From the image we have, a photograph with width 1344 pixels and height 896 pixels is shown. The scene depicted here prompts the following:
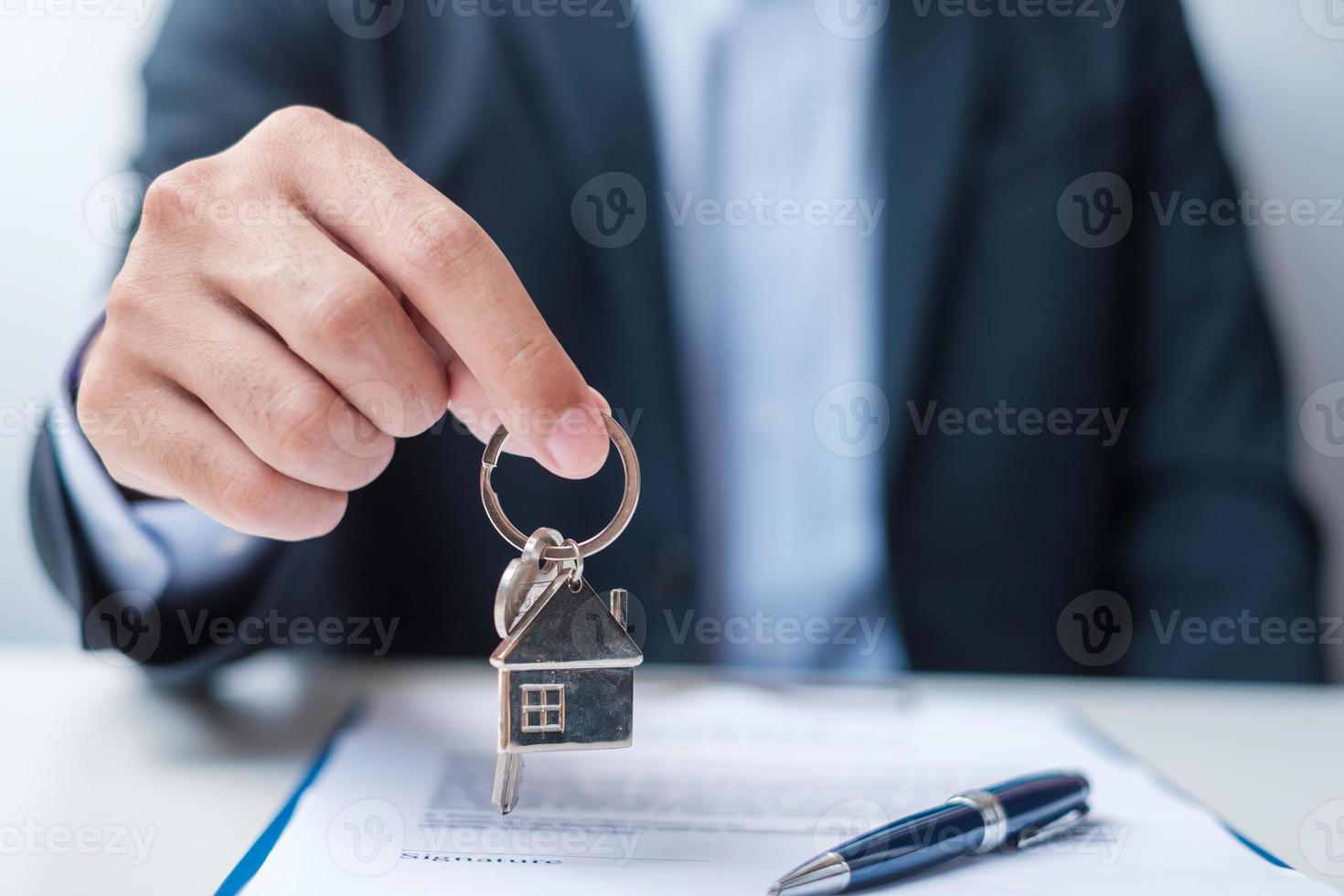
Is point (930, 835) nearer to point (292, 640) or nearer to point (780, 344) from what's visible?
point (780, 344)

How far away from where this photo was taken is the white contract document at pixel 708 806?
67 cm

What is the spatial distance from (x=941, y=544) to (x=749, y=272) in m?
0.64

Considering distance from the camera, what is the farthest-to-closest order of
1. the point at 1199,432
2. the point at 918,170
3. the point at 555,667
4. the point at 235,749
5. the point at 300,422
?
1. the point at 1199,432
2. the point at 918,170
3. the point at 235,749
4. the point at 300,422
5. the point at 555,667

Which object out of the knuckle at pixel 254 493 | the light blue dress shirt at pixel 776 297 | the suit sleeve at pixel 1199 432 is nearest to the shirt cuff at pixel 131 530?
the knuckle at pixel 254 493

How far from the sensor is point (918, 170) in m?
1.74

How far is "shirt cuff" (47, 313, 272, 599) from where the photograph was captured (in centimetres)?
118

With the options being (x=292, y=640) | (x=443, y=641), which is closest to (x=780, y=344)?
(x=443, y=641)

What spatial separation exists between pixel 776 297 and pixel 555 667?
1.24 m

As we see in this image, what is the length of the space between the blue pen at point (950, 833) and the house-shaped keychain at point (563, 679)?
165 millimetres

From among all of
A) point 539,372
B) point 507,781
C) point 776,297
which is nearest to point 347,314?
point 539,372

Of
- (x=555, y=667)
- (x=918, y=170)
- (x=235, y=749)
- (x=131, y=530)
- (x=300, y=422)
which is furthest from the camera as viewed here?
(x=918, y=170)

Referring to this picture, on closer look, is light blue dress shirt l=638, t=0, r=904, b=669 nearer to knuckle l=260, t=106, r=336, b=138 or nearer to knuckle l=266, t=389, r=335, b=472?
knuckle l=260, t=106, r=336, b=138

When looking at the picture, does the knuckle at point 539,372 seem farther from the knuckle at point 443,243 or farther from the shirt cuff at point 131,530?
the shirt cuff at point 131,530

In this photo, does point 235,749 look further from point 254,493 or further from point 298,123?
point 298,123
